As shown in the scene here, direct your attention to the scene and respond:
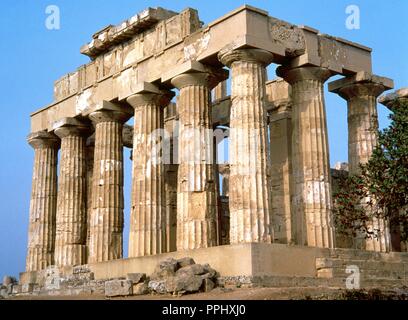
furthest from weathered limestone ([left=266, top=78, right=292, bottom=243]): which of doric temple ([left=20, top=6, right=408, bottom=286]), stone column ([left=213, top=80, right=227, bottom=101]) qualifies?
stone column ([left=213, top=80, right=227, bottom=101])

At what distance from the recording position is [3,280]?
34.4 m

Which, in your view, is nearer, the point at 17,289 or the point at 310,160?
the point at 310,160

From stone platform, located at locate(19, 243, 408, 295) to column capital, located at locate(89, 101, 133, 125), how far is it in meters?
6.20

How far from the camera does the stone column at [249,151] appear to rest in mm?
20281

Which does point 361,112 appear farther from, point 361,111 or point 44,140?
point 44,140

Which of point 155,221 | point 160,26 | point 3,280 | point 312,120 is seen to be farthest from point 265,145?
point 3,280

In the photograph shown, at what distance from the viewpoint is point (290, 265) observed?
19.8 metres

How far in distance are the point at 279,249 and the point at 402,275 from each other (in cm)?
483

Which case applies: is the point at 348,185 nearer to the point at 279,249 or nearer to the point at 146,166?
the point at 279,249

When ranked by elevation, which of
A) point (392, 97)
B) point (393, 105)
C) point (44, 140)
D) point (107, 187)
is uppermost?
point (392, 97)

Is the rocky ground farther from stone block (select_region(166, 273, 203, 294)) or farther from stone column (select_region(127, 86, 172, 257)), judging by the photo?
stone column (select_region(127, 86, 172, 257))

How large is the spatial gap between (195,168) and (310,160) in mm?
3701

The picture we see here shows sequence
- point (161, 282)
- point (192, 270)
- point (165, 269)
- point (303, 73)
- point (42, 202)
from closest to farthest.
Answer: point (192, 270)
point (161, 282)
point (165, 269)
point (303, 73)
point (42, 202)

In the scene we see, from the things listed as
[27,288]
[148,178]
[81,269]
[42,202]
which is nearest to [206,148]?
[148,178]
